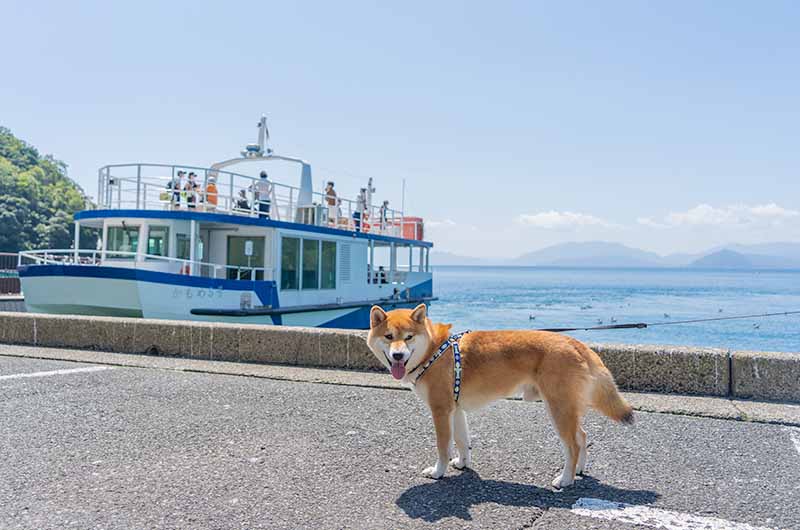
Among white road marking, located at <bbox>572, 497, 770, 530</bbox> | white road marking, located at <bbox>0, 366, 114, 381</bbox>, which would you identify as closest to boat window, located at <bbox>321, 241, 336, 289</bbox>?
white road marking, located at <bbox>0, 366, 114, 381</bbox>

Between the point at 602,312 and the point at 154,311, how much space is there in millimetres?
37946

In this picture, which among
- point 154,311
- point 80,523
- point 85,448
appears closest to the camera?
point 80,523

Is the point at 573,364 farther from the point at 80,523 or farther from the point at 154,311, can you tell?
the point at 154,311

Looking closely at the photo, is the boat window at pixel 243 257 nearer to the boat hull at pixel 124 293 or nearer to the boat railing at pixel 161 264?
the boat railing at pixel 161 264

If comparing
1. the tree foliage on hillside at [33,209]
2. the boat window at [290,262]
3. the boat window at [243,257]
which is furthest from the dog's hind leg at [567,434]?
the tree foliage on hillside at [33,209]

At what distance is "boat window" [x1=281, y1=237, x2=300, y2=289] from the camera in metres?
17.1

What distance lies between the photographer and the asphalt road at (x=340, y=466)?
3.26 metres

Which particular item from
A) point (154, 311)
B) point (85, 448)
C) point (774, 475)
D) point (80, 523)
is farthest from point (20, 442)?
point (154, 311)

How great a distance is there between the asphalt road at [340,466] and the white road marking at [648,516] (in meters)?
0.03

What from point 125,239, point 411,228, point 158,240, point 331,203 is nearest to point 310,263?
point 331,203

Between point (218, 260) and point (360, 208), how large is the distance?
626 centimetres

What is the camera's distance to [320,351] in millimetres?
7676

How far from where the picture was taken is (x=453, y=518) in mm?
3240

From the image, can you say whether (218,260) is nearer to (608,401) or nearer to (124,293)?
(124,293)
